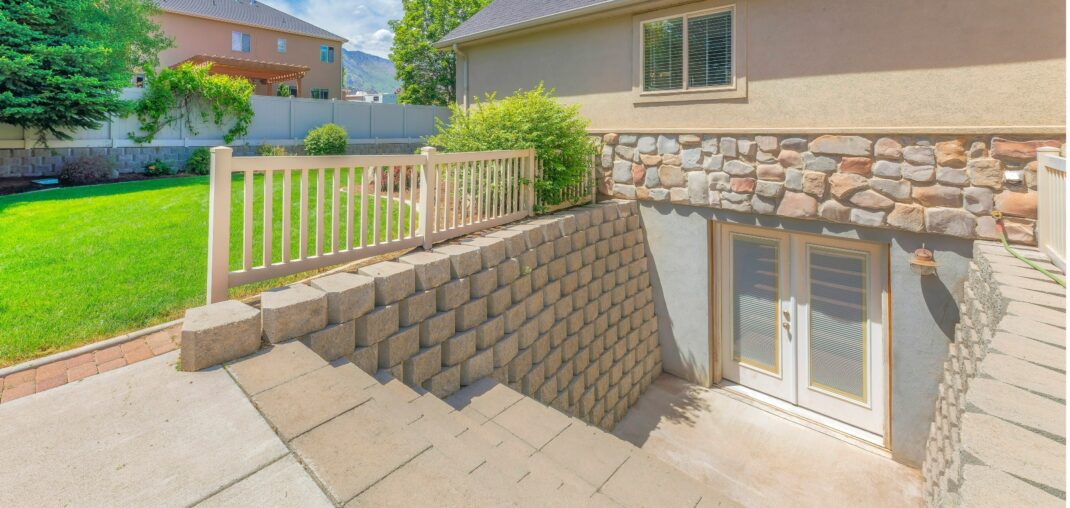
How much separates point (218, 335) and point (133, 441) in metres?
0.71

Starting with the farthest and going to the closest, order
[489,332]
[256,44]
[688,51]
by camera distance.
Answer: [256,44] < [688,51] < [489,332]

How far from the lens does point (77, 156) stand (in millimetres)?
→ 11047

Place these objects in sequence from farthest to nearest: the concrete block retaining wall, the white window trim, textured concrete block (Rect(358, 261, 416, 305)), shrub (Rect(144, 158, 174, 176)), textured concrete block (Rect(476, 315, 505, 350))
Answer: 1. shrub (Rect(144, 158, 174, 176))
2. the white window trim
3. textured concrete block (Rect(476, 315, 505, 350))
4. textured concrete block (Rect(358, 261, 416, 305))
5. the concrete block retaining wall

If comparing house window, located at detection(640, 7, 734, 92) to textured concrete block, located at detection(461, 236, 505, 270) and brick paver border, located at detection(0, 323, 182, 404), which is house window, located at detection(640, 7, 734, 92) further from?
brick paver border, located at detection(0, 323, 182, 404)

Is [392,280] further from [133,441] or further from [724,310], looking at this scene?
[724,310]

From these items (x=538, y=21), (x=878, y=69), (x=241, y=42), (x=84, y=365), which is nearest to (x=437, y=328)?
(x=84, y=365)

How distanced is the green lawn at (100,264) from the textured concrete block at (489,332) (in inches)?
77.8

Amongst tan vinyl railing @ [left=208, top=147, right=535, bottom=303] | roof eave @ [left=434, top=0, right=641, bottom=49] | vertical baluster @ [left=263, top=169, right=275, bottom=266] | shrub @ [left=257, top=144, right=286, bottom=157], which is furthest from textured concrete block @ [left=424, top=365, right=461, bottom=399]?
shrub @ [left=257, top=144, right=286, bottom=157]

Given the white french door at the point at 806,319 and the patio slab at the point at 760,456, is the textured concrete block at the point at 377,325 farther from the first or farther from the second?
the white french door at the point at 806,319

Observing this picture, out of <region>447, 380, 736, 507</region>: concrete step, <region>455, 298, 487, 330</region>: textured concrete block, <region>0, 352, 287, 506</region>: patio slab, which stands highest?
<region>455, 298, 487, 330</region>: textured concrete block

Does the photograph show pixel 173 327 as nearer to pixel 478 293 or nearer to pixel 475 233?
pixel 478 293

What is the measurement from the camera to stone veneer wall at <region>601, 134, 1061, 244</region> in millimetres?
4629

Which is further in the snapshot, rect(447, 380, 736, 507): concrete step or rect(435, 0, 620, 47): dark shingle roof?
rect(435, 0, 620, 47): dark shingle roof

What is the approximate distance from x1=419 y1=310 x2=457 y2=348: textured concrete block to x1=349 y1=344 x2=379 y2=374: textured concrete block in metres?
0.43
